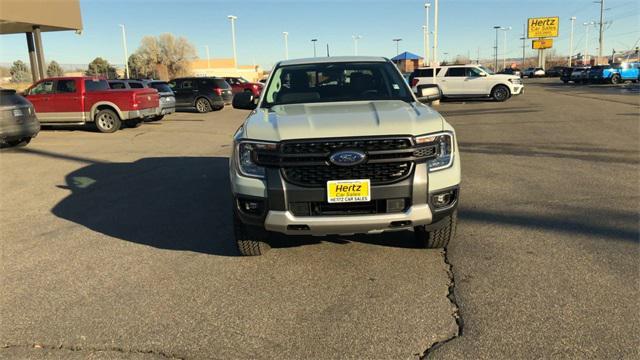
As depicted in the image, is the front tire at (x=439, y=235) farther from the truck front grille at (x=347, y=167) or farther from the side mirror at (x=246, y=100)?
the side mirror at (x=246, y=100)

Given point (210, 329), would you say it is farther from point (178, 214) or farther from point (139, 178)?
point (139, 178)

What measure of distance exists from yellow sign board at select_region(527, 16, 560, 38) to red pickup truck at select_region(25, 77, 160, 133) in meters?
70.8

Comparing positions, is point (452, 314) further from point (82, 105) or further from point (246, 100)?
point (82, 105)

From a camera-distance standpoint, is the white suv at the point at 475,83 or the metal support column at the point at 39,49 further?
the white suv at the point at 475,83

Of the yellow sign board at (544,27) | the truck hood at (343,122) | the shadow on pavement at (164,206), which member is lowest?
the shadow on pavement at (164,206)

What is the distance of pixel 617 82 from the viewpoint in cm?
4203

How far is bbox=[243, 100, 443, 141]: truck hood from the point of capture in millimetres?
3891

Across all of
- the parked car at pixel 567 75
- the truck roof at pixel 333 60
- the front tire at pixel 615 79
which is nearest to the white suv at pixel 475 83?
the front tire at pixel 615 79

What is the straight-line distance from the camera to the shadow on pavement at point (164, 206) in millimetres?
5109

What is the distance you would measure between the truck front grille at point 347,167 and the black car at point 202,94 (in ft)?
71.2

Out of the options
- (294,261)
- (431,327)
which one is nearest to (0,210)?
(294,261)

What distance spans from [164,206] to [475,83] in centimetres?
2292

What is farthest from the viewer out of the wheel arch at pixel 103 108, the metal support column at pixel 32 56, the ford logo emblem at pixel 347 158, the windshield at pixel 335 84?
the metal support column at pixel 32 56

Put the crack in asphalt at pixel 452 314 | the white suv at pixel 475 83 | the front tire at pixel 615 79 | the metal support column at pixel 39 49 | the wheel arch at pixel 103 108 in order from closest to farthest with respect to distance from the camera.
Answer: the crack in asphalt at pixel 452 314 → the wheel arch at pixel 103 108 → the metal support column at pixel 39 49 → the white suv at pixel 475 83 → the front tire at pixel 615 79
